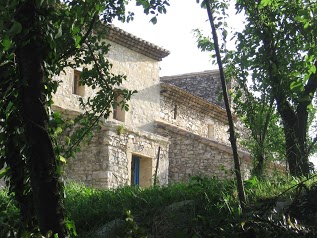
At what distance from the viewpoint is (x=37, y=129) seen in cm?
381

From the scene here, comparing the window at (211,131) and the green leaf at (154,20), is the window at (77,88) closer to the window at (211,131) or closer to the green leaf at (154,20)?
the window at (211,131)

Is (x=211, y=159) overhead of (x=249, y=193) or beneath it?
overhead

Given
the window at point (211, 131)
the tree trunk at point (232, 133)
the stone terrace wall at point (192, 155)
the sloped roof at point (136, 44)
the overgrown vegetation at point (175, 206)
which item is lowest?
the overgrown vegetation at point (175, 206)

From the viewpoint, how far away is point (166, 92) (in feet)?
65.7

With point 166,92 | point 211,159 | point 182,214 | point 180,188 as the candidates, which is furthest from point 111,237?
point 166,92

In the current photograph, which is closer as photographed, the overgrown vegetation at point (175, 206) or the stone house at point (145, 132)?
the overgrown vegetation at point (175, 206)

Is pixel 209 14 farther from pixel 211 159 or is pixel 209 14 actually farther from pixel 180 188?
pixel 211 159

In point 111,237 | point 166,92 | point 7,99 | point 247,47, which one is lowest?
point 111,237

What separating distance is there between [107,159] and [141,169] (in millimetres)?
2409

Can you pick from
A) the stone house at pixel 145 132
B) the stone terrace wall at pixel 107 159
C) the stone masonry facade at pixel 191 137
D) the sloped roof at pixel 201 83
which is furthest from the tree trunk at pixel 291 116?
the sloped roof at pixel 201 83

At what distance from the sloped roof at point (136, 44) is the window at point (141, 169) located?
3605 millimetres

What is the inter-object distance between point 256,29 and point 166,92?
11858 mm

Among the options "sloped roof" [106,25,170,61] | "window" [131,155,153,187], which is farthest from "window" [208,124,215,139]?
"window" [131,155,153,187]

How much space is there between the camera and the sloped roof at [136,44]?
58.4ft
